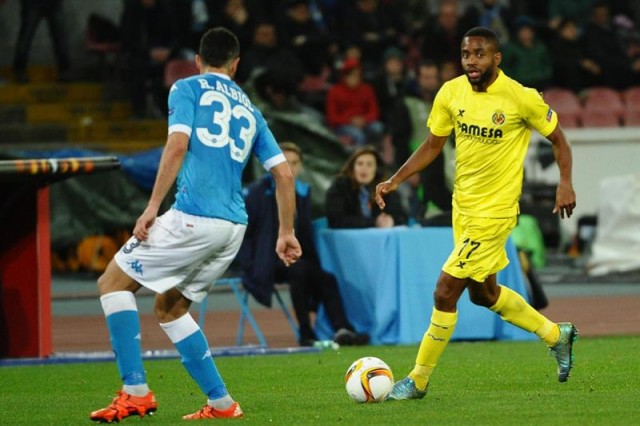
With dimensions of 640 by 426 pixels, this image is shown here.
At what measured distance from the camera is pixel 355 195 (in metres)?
13.6

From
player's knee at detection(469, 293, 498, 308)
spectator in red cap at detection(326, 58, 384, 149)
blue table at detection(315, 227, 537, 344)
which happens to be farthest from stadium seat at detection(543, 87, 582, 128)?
player's knee at detection(469, 293, 498, 308)

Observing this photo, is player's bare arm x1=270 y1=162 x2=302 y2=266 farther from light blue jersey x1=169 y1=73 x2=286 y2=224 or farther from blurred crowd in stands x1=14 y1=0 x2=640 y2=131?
blurred crowd in stands x1=14 y1=0 x2=640 y2=131

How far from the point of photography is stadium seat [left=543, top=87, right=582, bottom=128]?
22.6 metres

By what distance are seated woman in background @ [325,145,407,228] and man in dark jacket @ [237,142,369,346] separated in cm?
37

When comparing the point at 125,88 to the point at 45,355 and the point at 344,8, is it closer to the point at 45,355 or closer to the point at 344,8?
the point at 344,8

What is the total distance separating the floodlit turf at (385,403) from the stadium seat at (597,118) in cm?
1052

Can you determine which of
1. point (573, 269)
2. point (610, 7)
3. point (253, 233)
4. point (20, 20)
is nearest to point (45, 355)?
Answer: point (253, 233)

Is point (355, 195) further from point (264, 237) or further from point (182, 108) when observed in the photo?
point (182, 108)

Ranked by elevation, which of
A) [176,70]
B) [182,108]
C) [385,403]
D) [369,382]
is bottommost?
[385,403]

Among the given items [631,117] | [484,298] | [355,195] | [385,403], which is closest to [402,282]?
[355,195]

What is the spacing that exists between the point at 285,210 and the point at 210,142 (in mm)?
558

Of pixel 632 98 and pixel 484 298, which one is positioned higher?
pixel 484 298

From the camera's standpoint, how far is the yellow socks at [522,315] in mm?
9242

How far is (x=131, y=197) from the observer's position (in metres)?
19.9
